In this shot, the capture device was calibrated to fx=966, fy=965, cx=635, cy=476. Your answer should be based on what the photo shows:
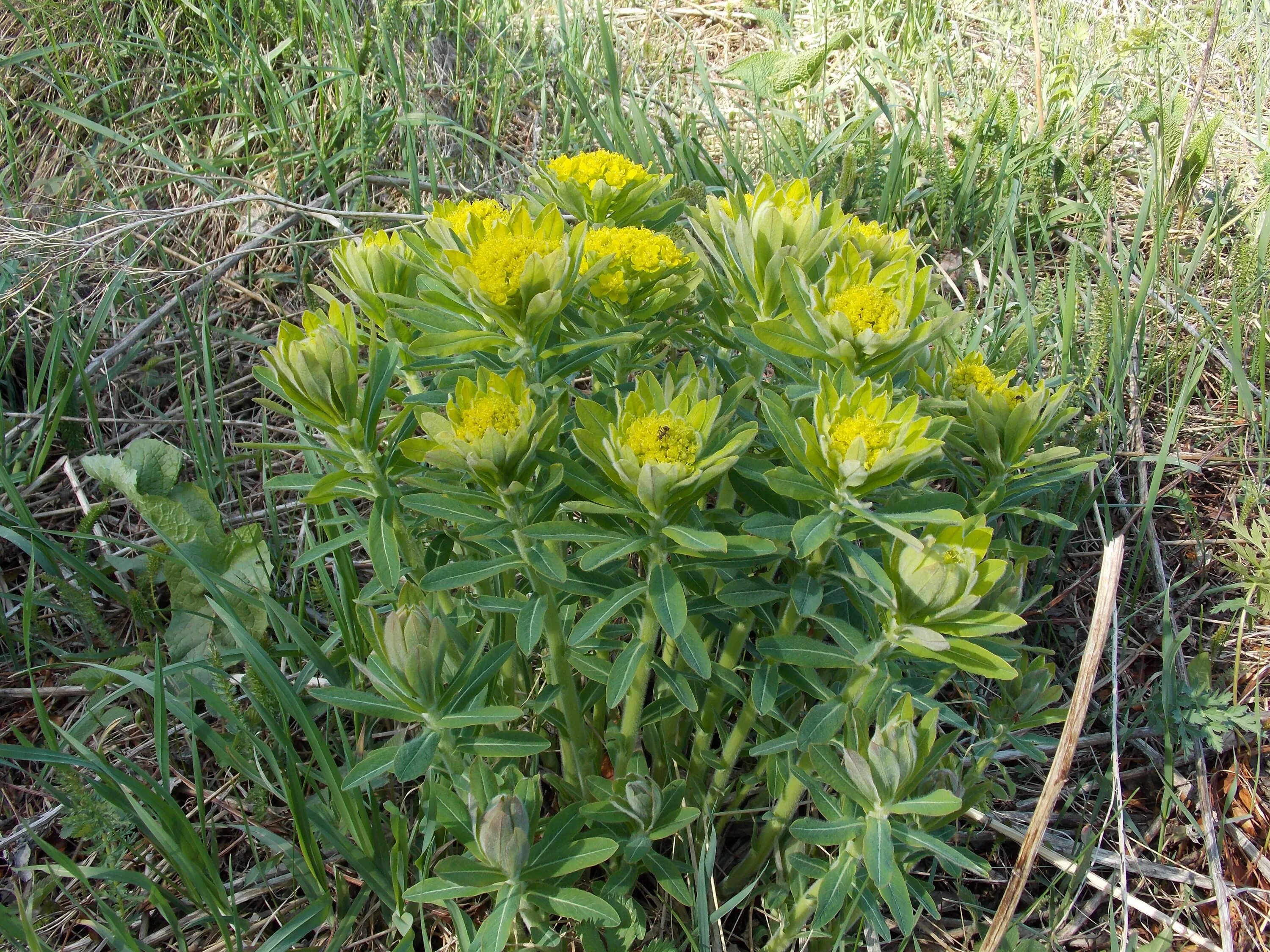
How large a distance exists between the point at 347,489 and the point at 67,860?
0.95 m

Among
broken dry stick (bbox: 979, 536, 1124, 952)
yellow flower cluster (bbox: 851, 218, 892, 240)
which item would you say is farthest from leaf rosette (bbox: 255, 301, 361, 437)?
broken dry stick (bbox: 979, 536, 1124, 952)

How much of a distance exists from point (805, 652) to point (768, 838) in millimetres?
614

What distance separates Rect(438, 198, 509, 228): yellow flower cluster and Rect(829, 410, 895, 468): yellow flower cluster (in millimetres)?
831

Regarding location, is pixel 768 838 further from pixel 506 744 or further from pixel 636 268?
pixel 636 268

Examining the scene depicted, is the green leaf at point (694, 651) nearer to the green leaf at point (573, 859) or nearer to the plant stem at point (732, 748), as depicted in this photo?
the plant stem at point (732, 748)

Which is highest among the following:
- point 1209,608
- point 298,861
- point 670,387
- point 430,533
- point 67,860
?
point 670,387

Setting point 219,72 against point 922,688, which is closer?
point 922,688

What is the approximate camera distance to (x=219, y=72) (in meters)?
3.99

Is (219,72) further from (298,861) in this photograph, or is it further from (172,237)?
(298,861)

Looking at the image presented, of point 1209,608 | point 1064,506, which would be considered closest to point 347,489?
point 1064,506

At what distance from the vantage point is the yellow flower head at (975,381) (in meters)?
2.14

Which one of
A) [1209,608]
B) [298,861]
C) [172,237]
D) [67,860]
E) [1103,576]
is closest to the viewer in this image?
[1103,576]

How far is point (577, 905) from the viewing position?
6.21 feet

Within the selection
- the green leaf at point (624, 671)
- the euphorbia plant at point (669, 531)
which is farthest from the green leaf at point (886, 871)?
the green leaf at point (624, 671)
